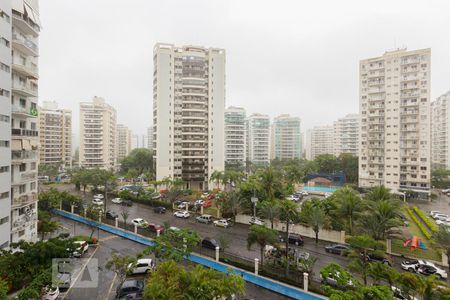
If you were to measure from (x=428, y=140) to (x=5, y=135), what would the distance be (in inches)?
2914

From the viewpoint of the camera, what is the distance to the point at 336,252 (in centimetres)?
2639

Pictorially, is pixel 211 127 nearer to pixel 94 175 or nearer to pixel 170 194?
pixel 170 194

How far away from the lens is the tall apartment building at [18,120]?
68.3ft

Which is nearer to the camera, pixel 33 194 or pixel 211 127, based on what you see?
pixel 33 194

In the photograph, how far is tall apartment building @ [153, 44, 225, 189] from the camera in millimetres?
60188

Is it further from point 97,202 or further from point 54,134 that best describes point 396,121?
point 54,134

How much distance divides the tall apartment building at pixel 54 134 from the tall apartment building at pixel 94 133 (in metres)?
11.7

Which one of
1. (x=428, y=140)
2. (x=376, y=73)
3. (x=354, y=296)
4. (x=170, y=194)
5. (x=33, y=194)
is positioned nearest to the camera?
(x=354, y=296)

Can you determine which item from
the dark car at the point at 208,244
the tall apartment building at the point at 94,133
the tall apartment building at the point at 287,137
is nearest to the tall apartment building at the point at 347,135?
the tall apartment building at the point at 287,137

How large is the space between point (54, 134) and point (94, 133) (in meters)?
16.2

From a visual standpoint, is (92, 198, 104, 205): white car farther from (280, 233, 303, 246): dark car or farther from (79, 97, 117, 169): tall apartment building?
(79, 97, 117, 169): tall apartment building

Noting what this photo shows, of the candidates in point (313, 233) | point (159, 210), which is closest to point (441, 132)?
point (313, 233)

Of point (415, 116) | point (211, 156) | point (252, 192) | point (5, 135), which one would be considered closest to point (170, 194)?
point (252, 192)

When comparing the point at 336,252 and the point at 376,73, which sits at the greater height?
the point at 376,73
